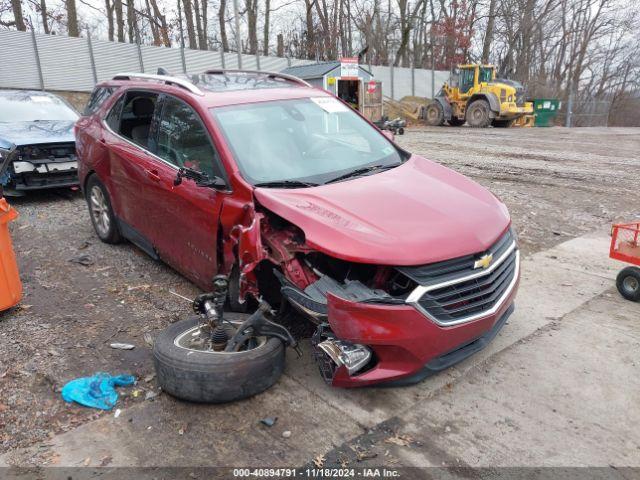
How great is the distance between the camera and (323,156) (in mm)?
3957

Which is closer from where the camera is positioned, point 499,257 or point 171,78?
point 499,257

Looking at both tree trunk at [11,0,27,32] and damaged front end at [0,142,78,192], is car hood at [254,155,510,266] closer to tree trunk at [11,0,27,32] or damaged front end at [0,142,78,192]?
damaged front end at [0,142,78,192]

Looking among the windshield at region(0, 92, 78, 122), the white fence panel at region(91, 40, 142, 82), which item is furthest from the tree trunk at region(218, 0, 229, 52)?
the windshield at region(0, 92, 78, 122)

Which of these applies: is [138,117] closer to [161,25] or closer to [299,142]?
[299,142]

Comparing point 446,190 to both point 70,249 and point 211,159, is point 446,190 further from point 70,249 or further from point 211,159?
point 70,249

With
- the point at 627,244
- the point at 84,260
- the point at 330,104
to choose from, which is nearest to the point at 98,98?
the point at 84,260

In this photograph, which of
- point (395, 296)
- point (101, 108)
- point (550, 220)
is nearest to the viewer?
point (395, 296)

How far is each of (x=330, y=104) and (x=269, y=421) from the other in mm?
2849

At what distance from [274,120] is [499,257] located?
2.02 m

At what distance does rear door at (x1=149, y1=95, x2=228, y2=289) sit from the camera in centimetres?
373

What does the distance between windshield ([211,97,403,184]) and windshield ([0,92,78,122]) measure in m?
6.21

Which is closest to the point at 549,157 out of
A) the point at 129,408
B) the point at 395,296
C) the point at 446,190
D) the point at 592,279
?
the point at 592,279

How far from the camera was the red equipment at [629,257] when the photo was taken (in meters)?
4.39

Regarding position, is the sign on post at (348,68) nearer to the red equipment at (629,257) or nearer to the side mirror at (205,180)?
the red equipment at (629,257)
